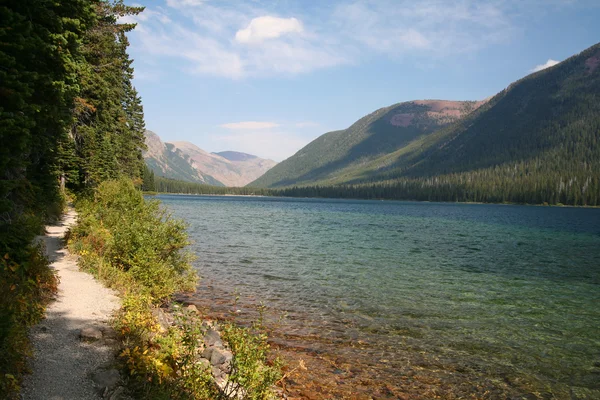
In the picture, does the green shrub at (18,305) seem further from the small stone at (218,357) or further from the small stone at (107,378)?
the small stone at (218,357)

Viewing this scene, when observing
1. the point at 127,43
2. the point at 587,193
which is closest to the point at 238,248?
the point at 127,43

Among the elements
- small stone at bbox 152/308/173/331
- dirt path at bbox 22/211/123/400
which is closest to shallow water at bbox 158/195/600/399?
small stone at bbox 152/308/173/331

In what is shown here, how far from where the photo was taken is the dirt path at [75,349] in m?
7.00

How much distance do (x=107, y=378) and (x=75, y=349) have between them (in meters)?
1.54

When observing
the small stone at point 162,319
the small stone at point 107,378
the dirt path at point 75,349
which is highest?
the dirt path at point 75,349

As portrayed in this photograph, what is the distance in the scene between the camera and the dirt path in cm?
700

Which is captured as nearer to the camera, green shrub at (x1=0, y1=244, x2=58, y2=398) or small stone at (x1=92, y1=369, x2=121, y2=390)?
green shrub at (x1=0, y1=244, x2=58, y2=398)

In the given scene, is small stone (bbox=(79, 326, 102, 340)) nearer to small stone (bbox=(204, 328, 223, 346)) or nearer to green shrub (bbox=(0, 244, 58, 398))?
green shrub (bbox=(0, 244, 58, 398))

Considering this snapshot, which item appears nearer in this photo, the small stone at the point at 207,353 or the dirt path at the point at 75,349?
the dirt path at the point at 75,349

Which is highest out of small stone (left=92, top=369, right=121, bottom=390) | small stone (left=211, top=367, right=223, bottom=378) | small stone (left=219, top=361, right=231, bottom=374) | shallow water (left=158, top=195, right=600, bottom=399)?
small stone (left=92, top=369, right=121, bottom=390)

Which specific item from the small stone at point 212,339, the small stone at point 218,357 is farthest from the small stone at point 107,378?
the small stone at point 212,339

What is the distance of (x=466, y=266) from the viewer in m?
31.7

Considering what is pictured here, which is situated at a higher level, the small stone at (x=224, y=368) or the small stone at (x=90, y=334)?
the small stone at (x=90, y=334)

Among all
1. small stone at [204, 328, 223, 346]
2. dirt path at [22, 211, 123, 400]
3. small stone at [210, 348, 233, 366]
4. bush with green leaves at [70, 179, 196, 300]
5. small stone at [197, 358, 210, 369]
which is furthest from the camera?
bush with green leaves at [70, 179, 196, 300]
